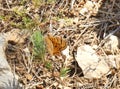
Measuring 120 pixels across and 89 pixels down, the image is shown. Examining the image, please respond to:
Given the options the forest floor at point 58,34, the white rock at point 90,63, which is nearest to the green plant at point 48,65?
the forest floor at point 58,34

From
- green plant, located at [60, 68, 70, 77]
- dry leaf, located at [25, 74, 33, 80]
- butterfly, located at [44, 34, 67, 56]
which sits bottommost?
dry leaf, located at [25, 74, 33, 80]

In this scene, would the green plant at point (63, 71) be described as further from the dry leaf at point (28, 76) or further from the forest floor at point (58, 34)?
the dry leaf at point (28, 76)

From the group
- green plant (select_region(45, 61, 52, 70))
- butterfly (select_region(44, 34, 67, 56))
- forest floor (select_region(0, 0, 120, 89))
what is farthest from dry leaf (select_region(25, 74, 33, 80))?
butterfly (select_region(44, 34, 67, 56))

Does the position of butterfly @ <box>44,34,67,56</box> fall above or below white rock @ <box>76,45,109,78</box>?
above

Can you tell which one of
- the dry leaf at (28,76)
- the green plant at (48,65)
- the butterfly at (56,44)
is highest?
the butterfly at (56,44)

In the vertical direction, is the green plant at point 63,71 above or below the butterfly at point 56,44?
below

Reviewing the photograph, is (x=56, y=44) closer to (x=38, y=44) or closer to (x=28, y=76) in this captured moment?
(x=38, y=44)

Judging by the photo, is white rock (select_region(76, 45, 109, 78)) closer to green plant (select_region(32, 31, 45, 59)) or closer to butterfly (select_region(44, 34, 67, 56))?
butterfly (select_region(44, 34, 67, 56))

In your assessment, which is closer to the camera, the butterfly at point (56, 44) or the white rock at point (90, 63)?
the white rock at point (90, 63)
